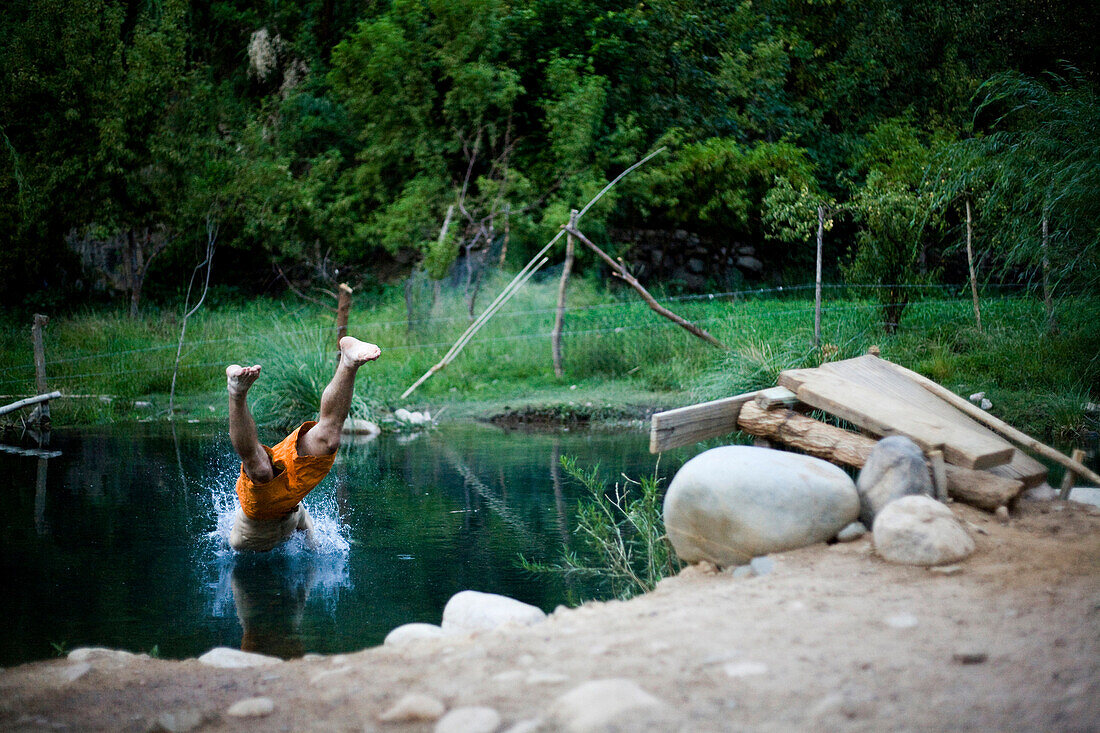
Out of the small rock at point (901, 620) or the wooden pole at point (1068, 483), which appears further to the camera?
the wooden pole at point (1068, 483)

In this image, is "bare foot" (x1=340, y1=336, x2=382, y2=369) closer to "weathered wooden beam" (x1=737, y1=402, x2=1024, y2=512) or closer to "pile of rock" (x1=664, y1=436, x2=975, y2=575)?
"pile of rock" (x1=664, y1=436, x2=975, y2=575)

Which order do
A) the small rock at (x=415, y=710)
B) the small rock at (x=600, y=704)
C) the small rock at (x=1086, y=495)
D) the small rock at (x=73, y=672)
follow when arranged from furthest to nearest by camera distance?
1. the small rock at (x=1086, y=495)
2. the small rock at (x=73, y=672)
3. the small rock at (x=415, y=710)
4. the small rock at (x=600, y=704)

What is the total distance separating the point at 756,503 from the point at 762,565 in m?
0.21

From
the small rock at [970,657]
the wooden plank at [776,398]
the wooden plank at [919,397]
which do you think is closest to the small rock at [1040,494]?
the wooden plank at [919,397]

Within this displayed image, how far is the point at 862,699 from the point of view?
6.19ft

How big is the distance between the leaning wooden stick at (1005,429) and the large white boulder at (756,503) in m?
0.91

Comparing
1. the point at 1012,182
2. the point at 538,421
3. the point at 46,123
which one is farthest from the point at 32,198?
the point at 1012,182

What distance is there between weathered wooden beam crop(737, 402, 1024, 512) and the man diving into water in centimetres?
169

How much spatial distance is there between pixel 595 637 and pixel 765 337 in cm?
636

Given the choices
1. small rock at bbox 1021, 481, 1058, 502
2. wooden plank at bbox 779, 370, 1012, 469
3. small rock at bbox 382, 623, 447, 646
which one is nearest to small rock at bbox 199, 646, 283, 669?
small rock at bbox 382, 623, 447, 646

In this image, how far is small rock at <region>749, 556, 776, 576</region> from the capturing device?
2980 mm

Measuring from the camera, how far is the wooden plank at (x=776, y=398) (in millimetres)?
3957

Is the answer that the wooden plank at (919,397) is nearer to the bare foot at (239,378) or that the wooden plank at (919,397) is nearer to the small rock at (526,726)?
the small rock at (526,726)

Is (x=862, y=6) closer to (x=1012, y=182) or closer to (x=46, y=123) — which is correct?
(x=1012, y=182)
